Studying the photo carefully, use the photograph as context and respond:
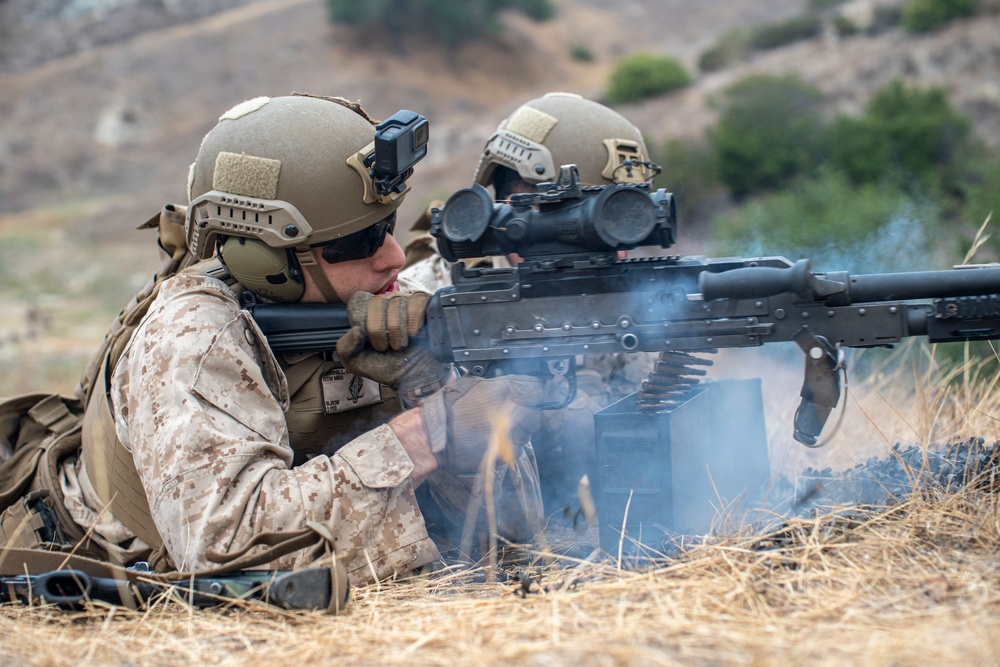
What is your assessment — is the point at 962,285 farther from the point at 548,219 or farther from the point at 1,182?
the point at 1,182

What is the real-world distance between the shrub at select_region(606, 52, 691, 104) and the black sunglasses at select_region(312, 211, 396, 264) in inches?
1134

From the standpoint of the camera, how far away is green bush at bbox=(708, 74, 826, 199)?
64.0 ft

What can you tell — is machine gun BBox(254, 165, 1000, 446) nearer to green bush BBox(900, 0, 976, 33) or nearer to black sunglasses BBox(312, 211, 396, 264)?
black sunglasses BBox(312, 211, 396, 264)

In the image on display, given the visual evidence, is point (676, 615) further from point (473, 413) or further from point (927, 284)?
point (927, 284)

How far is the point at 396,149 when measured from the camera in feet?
11.3

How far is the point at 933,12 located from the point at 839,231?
19010mm

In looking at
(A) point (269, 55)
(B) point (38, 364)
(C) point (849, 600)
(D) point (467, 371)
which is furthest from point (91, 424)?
(A) point (269, 55)

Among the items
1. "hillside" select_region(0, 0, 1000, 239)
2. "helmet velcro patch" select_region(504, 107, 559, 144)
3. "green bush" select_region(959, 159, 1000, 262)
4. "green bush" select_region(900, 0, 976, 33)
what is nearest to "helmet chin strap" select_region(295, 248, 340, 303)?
"helmet velcro patch" select_region(504, 107, 559, 144)

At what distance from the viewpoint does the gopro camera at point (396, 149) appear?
3432 mm

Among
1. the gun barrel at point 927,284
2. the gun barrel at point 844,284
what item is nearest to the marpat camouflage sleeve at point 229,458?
the gun barrel at point 844,284

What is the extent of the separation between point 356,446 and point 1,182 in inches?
1268

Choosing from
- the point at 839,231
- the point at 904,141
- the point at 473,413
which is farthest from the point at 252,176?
the point at 904,141

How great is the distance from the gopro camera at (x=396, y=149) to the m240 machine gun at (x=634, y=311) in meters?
0.24

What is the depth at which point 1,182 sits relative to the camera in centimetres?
3100
